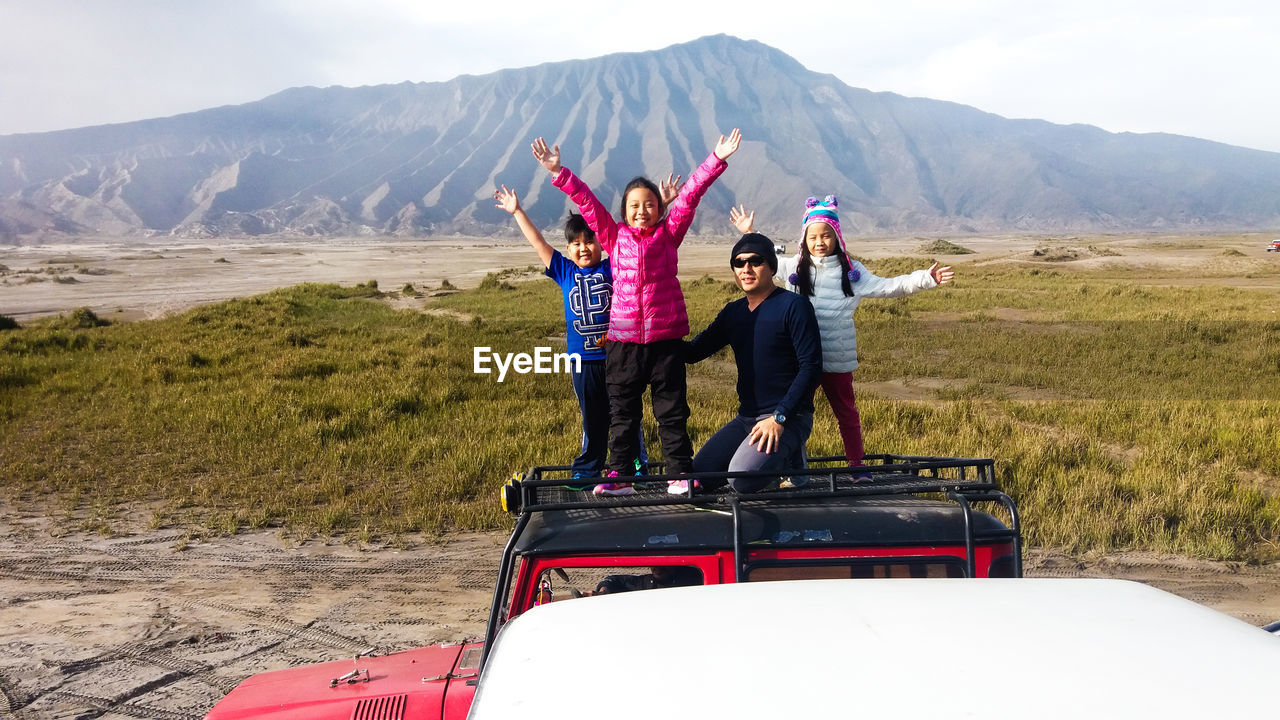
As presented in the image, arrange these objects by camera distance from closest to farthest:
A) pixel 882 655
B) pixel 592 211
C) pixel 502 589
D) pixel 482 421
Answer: pixel 882 655 → pixel 502 589 → pixel 592 211 → pixel 482 421

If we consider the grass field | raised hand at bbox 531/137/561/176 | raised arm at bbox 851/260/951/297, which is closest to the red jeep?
raised arm at bbox 851/260/951/297

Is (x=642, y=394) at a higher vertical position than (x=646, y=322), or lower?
A: lower

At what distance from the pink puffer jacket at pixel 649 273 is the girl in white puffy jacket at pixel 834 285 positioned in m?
0.60

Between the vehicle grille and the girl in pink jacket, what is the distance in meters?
1.92

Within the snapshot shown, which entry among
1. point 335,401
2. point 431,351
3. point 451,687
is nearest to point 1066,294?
point 431,351

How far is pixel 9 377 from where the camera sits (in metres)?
14.4

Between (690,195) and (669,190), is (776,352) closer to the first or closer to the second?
(690,195)

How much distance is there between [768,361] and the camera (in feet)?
12.8

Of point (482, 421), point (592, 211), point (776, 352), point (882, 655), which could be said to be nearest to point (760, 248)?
point (776, 352)

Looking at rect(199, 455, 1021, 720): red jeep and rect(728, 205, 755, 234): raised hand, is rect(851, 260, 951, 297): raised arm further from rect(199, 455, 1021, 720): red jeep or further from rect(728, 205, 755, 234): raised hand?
rect(199, 455, 1021, 720): red jeep

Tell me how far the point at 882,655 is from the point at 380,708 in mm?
1970

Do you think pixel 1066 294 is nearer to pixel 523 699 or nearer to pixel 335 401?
pixel 335 401

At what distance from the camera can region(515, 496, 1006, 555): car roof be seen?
278 cm

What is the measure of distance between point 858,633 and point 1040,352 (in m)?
18.4
